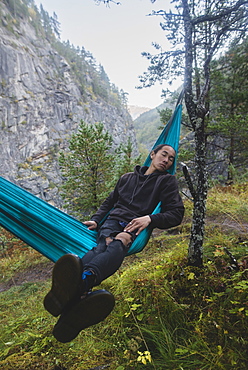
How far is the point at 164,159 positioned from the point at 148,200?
1.25 ft

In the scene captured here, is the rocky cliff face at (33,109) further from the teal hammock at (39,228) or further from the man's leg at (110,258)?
the man's leg at (110,258)

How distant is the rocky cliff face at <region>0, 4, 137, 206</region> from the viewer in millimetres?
18594

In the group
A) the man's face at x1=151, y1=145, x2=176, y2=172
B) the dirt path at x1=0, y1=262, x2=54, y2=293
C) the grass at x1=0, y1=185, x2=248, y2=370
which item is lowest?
the dirt path at x1=0, y1=262, x2=54, y2=293

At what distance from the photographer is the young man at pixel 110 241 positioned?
2.63 feet

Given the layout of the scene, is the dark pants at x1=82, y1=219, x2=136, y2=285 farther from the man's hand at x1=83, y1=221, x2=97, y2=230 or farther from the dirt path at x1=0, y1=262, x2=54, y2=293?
the dirt path at x1=0, y1=262, x2=54, y2=293

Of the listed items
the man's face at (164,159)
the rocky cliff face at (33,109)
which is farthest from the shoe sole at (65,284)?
the rocky cliff face at (33,109)

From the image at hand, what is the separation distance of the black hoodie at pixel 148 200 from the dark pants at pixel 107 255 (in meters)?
0.12

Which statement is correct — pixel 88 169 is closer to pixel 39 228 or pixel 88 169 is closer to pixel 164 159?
pixel 164 159

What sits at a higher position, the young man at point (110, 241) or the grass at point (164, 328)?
the young man at point (110, 241)

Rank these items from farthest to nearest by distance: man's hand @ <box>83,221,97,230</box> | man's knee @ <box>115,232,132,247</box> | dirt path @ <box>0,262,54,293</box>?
dirt path @ <box>0,262,54,293</box>
man's hand @ <box>83,221,97,230</box>
man's knee @ <box>115,232,132,247</box>

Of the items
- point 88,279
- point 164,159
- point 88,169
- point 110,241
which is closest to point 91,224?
point 110,241

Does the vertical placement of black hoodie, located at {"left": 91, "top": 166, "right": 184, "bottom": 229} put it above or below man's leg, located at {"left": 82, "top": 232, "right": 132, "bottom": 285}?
above

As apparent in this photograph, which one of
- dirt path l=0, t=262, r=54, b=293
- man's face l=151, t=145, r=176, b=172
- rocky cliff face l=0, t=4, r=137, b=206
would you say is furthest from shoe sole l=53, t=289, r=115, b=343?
rocky cliff face l=0, t=4, r=137, b=206

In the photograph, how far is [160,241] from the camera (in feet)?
8.79
